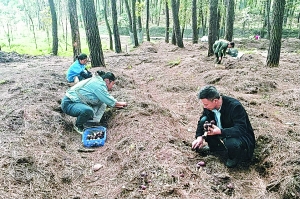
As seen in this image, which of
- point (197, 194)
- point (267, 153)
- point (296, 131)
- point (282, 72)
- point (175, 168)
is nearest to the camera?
point (197, 194)

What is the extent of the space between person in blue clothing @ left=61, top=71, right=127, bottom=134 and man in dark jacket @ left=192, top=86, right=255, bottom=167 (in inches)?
89.3

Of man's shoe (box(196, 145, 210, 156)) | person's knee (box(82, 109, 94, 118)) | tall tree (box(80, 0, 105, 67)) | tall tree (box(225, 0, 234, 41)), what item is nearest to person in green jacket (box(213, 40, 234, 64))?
tall tree (box(225, 0, 234, 41))

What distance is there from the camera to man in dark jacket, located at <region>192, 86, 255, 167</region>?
3.60 meters

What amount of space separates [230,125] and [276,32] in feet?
24.1

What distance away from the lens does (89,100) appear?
5363 mm

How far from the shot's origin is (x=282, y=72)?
9.15 m

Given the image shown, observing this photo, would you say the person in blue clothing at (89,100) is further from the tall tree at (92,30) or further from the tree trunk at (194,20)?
the tree trunk at (194,20)

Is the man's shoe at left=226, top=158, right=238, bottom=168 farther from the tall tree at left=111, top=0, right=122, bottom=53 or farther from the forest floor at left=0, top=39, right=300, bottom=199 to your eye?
the tall tree at left=111, top=0, right=122, bottom=53

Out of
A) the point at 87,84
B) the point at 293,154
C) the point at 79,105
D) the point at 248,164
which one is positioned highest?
the point at 87,84

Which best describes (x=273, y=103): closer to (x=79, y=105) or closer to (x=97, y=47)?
(x=79, y=105)

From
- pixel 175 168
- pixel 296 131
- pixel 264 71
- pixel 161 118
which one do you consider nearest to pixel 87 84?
pixel 161 118

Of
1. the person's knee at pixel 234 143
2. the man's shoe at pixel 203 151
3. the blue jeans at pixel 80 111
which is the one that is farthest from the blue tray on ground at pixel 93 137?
the person's knee at pixel 234 143

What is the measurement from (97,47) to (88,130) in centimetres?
533

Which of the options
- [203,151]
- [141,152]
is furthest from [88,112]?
[203,151]
